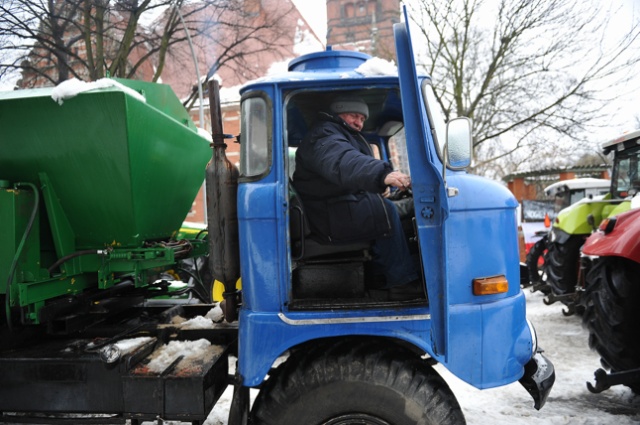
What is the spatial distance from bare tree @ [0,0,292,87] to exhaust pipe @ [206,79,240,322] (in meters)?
10.7

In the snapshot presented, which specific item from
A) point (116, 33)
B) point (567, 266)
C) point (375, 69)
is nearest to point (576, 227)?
point (567, 266)

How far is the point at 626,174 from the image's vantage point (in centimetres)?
632

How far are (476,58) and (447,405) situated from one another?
16.2 meters

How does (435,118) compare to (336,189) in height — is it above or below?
above

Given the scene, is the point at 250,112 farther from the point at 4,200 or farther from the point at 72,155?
the point at 4,200

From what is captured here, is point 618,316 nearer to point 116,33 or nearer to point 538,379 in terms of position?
point 538,379

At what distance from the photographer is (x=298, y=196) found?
2693mm

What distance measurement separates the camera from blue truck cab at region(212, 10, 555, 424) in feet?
7.38

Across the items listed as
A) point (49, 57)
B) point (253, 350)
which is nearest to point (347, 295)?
point (253, 350)

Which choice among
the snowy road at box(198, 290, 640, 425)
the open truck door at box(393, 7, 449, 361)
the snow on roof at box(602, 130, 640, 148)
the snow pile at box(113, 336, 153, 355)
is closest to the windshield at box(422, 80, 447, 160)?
the open truck door at box(393, 7, 449, 361)

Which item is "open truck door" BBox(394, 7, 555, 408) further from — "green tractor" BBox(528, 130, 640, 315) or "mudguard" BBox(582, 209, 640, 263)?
"green tractor" BBox(528, 130, 640, 315)

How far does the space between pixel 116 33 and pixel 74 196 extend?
1266 cm

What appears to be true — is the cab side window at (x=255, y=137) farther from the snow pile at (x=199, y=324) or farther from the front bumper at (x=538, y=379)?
the front bumper at (x=538, y=379)

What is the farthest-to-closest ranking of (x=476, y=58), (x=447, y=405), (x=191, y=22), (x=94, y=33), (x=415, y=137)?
(x=476, y=58), (x=191, y=22), (x=94, y=33), (x=447, y=405), (x=415, y=137)
